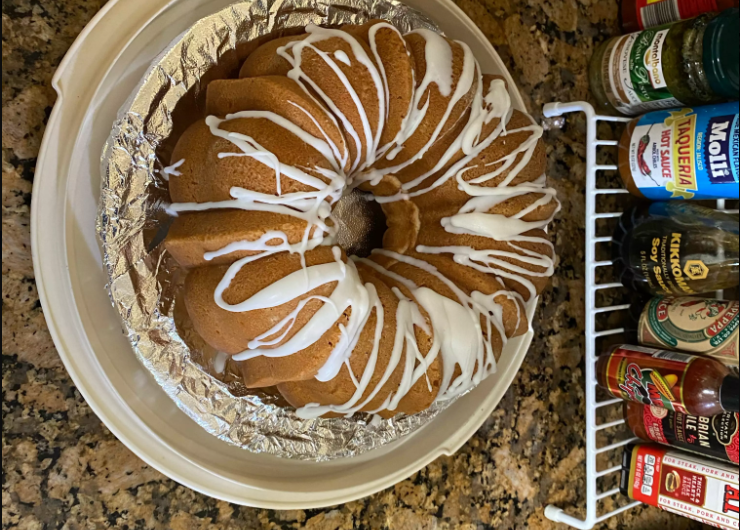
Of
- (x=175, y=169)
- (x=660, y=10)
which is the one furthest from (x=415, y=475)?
(x=660, y=10)

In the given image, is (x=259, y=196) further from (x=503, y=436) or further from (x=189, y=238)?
(x=503, y=436)

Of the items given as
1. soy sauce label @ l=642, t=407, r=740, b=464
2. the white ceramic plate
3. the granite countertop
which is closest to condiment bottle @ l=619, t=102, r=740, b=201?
the granite countertop

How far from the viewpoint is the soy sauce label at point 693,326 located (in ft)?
3.19

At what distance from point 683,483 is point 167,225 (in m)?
1.05

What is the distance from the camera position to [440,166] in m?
0.87

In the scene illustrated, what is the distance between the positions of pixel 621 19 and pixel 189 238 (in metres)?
1.06

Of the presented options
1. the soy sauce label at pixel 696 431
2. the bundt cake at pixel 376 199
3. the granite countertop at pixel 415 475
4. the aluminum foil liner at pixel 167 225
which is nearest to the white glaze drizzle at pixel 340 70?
the bundt cake at pixel 376 199

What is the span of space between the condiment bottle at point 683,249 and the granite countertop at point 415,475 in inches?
6.7

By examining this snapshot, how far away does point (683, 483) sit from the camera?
106 cm

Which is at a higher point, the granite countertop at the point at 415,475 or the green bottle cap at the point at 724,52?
the green bottle cap at the point at 724,52

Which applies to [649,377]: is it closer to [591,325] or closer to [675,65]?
[591,325]

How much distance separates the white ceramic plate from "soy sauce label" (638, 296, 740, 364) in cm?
67

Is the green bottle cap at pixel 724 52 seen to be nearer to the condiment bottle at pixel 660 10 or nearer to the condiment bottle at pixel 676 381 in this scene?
the condiment bottle at pixel 660 10

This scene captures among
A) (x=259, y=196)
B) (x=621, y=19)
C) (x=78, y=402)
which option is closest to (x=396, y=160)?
(x=259, y=196)
